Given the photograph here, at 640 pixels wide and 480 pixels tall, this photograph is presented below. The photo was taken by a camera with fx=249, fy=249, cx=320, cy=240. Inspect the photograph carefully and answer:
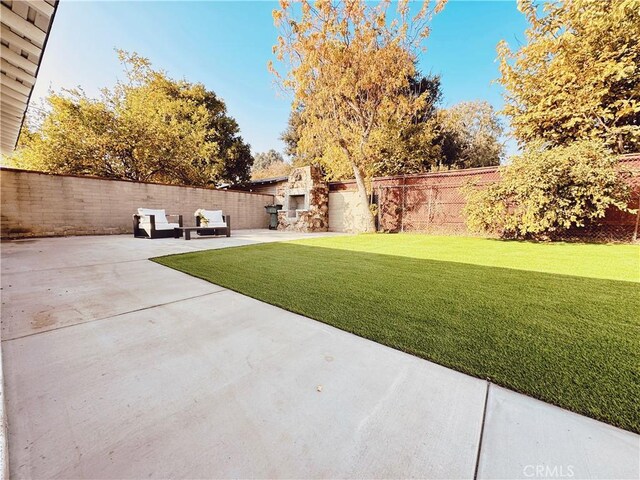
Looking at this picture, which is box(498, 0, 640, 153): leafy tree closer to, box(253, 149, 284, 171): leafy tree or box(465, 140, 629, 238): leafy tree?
box(465, 140, 629, 238): leafy tree

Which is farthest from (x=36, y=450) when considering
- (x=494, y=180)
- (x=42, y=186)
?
(x=494, y=180)

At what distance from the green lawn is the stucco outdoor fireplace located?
6923 mm

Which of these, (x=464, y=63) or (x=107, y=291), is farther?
(x=464, y=63)

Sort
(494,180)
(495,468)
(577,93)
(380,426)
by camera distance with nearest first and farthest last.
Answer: (495,468), (380,426), (577,93), (494,180)

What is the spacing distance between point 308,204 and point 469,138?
572 inches

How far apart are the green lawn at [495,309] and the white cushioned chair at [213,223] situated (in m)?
3.66

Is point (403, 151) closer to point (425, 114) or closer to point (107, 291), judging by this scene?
point (425, 114)

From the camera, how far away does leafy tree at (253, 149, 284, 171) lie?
36013mm

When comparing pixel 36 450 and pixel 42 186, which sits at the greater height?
pixel 42 186

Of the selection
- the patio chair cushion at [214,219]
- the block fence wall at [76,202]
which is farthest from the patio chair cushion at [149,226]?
the block fence wall at [76,202]

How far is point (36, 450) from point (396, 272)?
3168 millimetres

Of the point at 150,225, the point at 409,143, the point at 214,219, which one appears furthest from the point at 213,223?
the point at 409,143

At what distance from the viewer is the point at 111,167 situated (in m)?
10.4

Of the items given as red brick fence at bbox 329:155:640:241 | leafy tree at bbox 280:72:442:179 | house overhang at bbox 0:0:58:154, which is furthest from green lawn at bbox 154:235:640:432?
leafy tree at bbox 280:72:442:179
